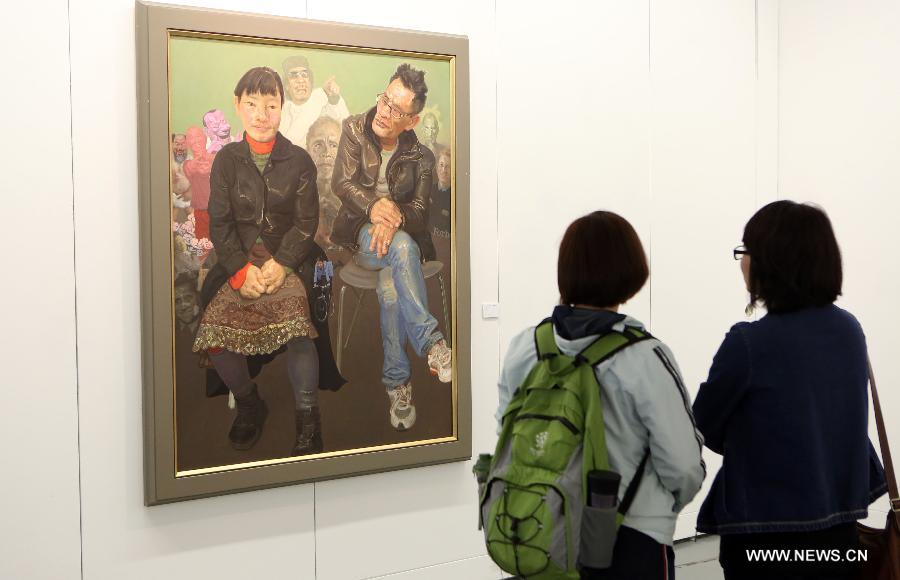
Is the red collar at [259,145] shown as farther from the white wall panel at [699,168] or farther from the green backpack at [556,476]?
the white wall panel at [699,168]

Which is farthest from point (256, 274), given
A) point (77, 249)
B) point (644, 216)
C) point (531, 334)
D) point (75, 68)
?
point (644, 216)

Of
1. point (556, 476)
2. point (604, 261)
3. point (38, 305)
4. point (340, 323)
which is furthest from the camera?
point (340, 323)

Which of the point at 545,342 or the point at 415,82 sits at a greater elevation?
→ the point at 415,82

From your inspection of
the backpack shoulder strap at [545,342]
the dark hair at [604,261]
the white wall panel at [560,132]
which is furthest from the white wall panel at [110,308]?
the dark hair at [604,261]

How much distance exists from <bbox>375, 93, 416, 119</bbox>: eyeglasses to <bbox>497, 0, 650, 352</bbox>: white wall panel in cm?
54

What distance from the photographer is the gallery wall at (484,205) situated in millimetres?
3139

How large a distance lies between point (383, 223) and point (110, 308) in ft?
3.79

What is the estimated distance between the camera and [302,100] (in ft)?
11.5

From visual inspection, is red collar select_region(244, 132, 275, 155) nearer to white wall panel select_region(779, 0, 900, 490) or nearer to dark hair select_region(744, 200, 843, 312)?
dark hair select_region(744, 200, 843, 312)

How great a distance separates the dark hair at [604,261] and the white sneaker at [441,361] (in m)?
1.69

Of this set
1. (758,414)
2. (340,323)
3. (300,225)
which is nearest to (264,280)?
(300,225)

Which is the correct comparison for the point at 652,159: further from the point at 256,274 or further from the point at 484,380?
the point at 256,274

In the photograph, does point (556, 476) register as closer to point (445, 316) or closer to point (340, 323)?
point (340, 323)

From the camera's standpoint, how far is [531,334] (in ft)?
7.66
